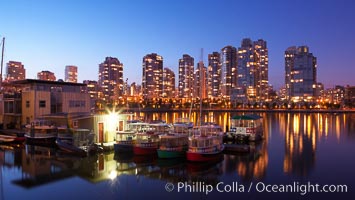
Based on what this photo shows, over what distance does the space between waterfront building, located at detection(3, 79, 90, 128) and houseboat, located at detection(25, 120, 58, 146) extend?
3863mm

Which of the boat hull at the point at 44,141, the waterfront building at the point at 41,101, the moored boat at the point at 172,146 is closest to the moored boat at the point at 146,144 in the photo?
the moored boat at the point at 172,146

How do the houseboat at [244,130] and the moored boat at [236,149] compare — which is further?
the houseboat at [244,130]

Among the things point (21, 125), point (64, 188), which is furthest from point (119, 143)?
point (21, 125)

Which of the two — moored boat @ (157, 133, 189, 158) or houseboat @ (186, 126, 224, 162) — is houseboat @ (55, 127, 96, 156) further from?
houseboat @ (186, 126, 224, 162)

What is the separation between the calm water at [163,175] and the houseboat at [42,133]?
282 centimetres

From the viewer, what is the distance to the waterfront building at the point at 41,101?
138 feet

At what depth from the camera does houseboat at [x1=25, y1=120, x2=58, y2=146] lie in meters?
35.4

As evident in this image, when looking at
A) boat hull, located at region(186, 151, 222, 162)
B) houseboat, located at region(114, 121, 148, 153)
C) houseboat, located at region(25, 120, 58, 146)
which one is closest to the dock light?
houseboat, located at region(114, 121, 148, 153)

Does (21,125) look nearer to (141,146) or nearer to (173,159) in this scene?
(141,146)

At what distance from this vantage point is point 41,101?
42.4m

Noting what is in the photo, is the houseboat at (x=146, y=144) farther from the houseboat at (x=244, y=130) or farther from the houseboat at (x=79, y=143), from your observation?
the houseboat at (x=244, y=130)

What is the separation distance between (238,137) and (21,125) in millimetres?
30671

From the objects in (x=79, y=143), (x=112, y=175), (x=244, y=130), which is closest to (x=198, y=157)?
(x=112, y=175)

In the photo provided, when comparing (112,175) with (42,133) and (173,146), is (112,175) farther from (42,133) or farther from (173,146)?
(42,133)
